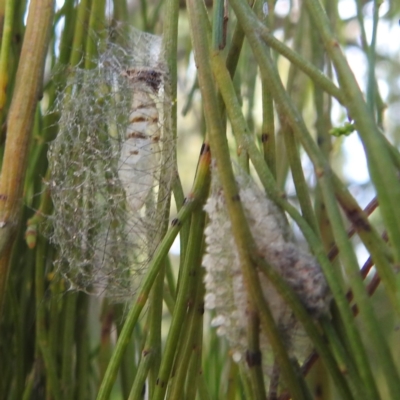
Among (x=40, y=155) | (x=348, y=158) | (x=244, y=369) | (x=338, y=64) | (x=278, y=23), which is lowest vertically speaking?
(x=244, y=369)

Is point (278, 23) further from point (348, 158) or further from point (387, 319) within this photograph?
point (387, 319)

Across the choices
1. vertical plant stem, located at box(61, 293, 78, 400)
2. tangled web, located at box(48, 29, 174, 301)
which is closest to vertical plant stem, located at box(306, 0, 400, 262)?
tangled web, located at box(48, 29, 174, 301)

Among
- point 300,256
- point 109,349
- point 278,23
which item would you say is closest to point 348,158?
point 278,23

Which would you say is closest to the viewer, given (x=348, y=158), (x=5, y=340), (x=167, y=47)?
(x=167, y=47)

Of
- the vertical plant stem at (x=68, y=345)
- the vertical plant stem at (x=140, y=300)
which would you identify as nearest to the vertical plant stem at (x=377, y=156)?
the vertical plant stem at (x=140, y=300)

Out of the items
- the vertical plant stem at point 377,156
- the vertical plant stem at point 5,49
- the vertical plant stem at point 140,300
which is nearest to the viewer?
the vertical plant stem at point 377,156

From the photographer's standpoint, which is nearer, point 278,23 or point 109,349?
point 109,349

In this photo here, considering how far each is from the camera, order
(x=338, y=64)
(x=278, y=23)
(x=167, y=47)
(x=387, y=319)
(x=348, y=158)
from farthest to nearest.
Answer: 1. (x=348, y=158)
2. (x=278, y=23)
3. (x=387, y=319)
4. (x=167, y=47)
5. (x=338, y=64)

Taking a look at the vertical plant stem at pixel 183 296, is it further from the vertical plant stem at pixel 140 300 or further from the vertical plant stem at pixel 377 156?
the vertical plant stem at pixel 377 156
